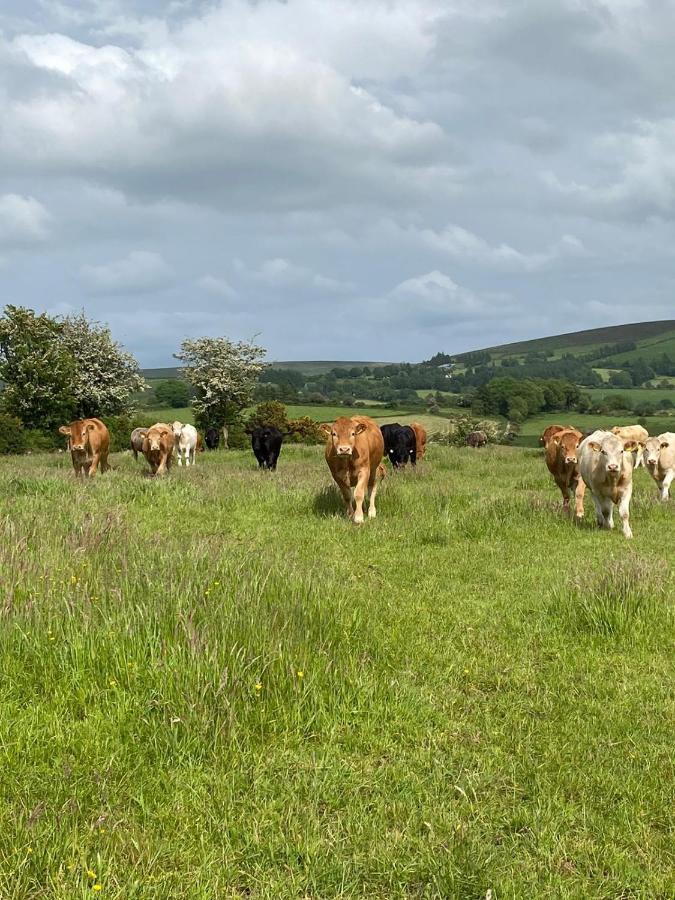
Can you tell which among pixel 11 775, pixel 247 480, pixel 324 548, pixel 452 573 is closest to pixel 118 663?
pixel 11 775

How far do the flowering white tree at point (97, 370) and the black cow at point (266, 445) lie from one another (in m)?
31.2

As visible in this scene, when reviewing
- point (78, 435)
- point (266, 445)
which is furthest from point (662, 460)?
point (78, 435)

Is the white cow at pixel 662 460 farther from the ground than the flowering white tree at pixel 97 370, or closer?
closer

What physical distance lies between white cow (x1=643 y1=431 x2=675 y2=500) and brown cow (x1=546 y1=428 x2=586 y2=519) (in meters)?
3.35

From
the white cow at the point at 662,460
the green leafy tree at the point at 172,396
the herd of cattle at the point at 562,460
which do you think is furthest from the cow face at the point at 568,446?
the green leafy tree at the point at 172,396

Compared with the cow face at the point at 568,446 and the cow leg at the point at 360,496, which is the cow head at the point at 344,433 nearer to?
the cow leg at the point at 360,496

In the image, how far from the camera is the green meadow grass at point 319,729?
300 centimetres

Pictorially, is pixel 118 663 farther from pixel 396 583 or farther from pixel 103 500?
pixel 103 500

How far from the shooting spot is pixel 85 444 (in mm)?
18844

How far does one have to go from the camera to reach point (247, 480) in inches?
655

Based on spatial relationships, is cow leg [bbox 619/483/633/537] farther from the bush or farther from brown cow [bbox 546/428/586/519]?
the bush

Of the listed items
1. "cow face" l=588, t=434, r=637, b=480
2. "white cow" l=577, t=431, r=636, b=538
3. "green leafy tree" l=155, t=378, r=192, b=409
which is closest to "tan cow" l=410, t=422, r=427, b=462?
"white cow" l=577, t=431, r=636, b=538

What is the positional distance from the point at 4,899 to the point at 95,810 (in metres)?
0.61

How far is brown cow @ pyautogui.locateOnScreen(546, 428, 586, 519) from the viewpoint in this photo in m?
13.2
